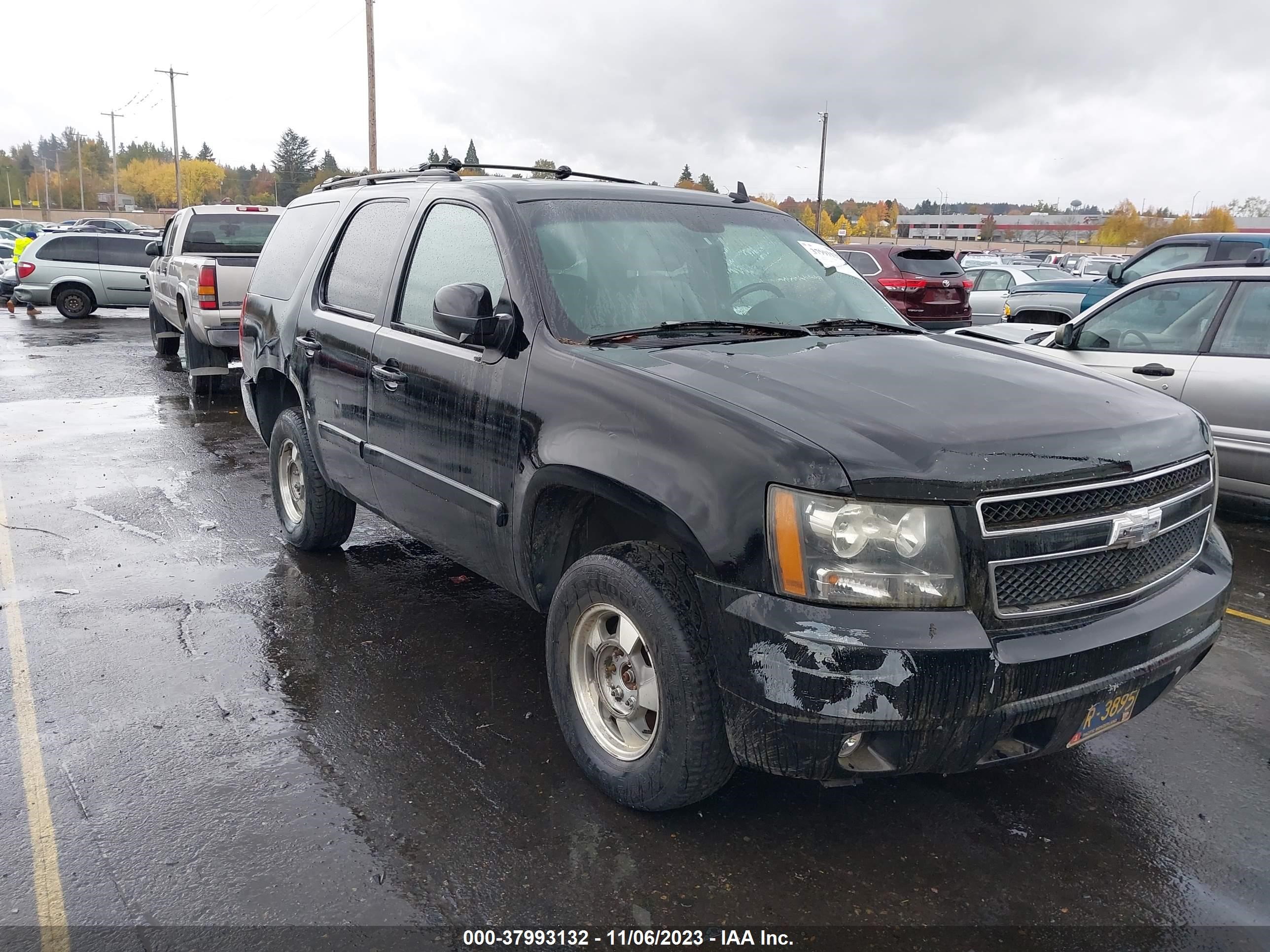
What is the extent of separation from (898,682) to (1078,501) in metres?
0.77

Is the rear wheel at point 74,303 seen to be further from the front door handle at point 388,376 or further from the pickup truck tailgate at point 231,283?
the front door handle at point 388,376

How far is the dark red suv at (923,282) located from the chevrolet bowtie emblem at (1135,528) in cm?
1179

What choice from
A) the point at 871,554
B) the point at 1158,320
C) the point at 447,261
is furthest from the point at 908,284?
the point at 871,554

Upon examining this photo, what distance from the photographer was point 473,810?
3.20 meters

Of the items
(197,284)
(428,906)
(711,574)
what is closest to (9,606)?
(428,906)

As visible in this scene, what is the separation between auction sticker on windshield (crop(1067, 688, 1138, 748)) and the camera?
279 centimetres

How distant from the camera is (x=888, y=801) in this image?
3309 mm

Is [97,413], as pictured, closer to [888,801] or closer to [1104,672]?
[888,801]

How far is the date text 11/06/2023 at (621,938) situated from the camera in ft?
8.59

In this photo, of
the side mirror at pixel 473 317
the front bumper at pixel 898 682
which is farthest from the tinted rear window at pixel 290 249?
the front bumper at pixel 898 682

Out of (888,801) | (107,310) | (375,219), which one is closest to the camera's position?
(888,801)

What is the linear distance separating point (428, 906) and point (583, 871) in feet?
1.45

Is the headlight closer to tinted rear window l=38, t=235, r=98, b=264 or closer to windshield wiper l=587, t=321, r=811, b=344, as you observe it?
windshield wiper l=587, t=321, r=811, b=344

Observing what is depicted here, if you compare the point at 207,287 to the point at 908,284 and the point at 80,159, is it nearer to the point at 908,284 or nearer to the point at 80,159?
the point at 908,284
